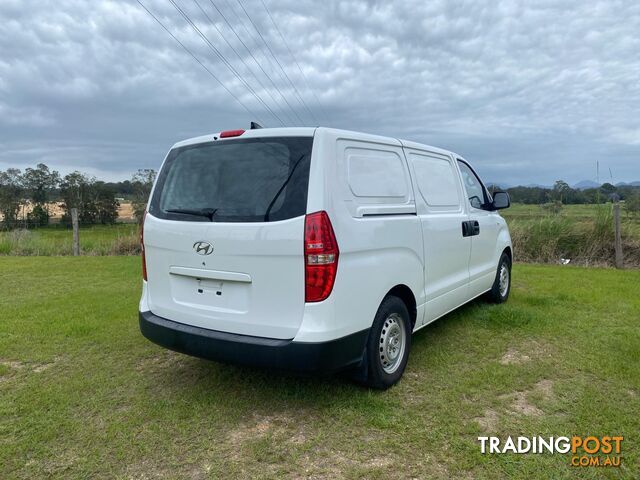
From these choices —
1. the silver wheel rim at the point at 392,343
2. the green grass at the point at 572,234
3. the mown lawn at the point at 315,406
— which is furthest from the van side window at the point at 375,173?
the green grass at the point at 572,234

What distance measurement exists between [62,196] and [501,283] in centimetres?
2325

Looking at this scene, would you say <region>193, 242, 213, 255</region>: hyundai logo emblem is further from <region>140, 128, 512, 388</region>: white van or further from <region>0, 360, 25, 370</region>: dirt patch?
<region>0, 360, 25, 370</region>: dirt patch

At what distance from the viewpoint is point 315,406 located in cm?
317

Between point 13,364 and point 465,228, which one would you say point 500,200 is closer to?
point 465,228

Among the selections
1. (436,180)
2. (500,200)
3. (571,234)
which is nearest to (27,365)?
(436,180)

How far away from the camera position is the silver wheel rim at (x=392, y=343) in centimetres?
335

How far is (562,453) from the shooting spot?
259cm

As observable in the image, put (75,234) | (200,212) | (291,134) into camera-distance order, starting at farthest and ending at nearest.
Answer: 1. (75,234)
2. (200,212)
3. (291,134)

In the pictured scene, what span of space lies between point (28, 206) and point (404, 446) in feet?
74.1

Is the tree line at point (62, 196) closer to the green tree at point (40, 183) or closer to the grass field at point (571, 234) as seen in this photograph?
Answer: the green tree at point (40, 183)

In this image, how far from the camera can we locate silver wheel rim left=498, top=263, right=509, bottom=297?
19.5ft

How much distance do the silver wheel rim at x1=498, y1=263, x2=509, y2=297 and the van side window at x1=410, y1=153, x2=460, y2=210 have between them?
1.84 meters

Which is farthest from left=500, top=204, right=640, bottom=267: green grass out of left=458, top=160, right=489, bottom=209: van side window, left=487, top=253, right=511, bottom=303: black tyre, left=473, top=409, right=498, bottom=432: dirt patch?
left=473, top=409, right=498, bottom=432: dirt patch

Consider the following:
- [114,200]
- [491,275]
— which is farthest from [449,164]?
[114,200]
